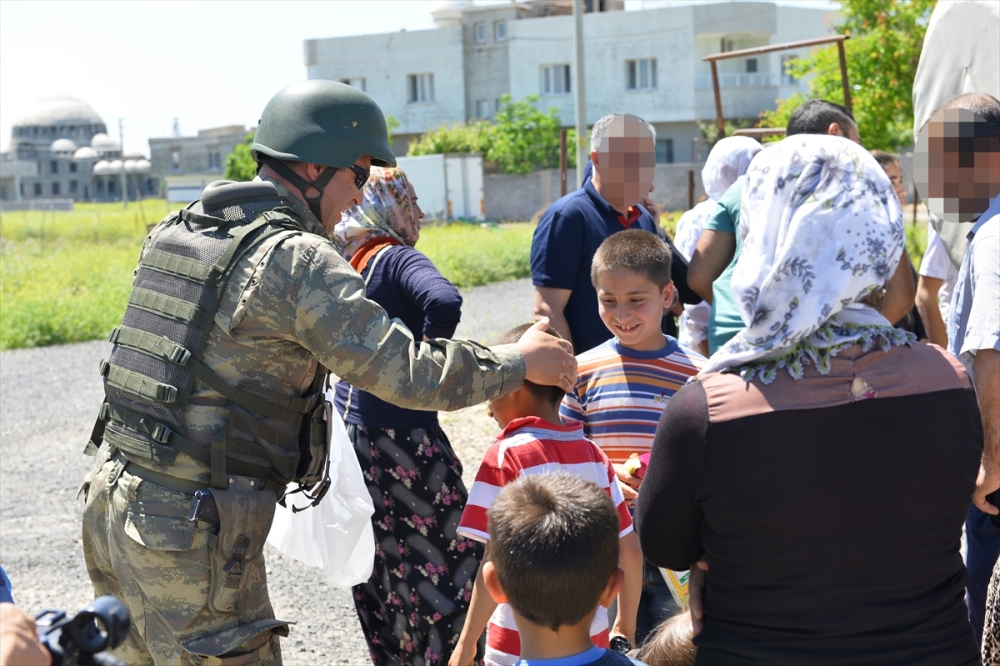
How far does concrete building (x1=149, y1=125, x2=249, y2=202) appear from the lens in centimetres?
6133

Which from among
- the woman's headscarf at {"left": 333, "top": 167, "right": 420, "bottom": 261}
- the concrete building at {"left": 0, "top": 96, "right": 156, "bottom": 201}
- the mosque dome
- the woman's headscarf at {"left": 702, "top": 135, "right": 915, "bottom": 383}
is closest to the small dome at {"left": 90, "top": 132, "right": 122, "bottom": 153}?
the concrete building at {"left": 0, "top": 96, "right": 156, "bottom": 201}

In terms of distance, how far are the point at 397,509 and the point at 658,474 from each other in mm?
1936

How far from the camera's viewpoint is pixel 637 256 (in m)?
3.15

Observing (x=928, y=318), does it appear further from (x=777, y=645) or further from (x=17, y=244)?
(x=17, y=244)

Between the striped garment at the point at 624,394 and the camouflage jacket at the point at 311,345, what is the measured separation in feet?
1.92

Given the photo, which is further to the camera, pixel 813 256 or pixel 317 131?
pixel 317 131

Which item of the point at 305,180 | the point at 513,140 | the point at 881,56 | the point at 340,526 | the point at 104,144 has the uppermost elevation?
the point at 104,144

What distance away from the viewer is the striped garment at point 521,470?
2.50 meters

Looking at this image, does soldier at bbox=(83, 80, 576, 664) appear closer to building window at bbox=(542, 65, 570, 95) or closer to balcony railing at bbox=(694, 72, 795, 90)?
balcony railing at bbox=(694, 72, 795, 90)

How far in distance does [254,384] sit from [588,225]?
5.60 ft

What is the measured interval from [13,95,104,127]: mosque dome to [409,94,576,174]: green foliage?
224 ft

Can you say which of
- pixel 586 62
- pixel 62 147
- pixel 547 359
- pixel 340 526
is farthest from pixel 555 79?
pixel 62 147

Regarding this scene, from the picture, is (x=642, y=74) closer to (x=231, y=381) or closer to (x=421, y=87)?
(x=421, y=87)

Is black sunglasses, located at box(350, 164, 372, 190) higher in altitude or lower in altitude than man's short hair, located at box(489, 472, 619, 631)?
higher
